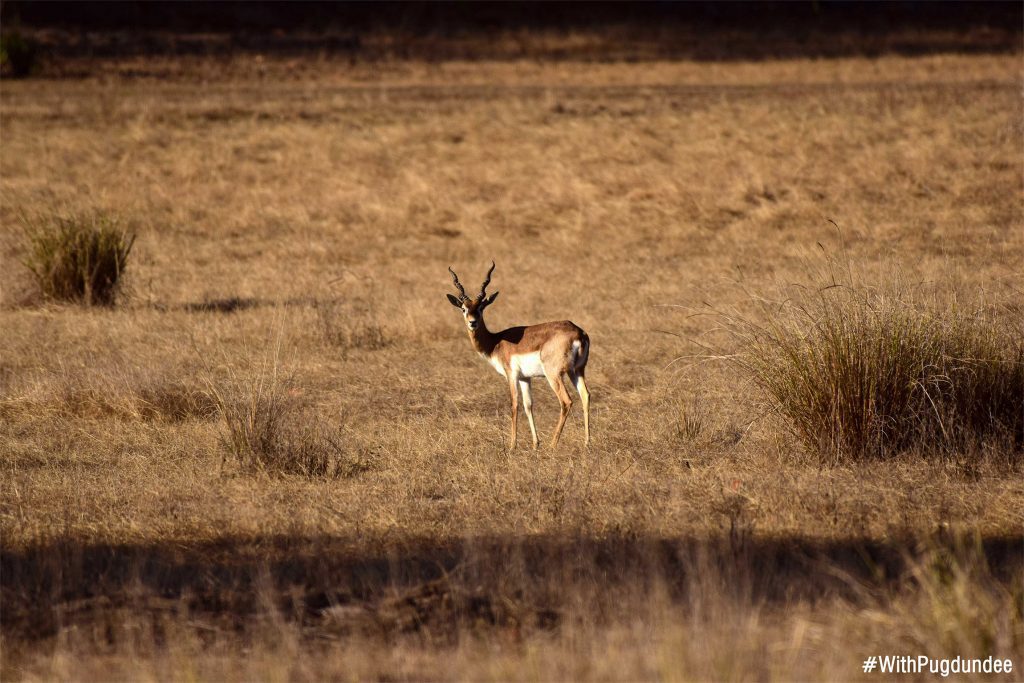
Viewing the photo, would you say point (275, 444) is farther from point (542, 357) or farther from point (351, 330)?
point (351, 330)

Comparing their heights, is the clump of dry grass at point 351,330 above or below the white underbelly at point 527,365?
above

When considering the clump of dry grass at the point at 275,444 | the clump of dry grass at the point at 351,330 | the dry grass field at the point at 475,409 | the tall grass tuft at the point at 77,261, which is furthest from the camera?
the tall grass tuft at the point at 77,261

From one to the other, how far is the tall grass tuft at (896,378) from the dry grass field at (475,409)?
0.18 m

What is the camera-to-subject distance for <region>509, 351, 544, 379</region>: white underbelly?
8.88m

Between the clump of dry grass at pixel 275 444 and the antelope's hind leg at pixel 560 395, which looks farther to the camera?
the antelope's hind leg at pixel 560 395

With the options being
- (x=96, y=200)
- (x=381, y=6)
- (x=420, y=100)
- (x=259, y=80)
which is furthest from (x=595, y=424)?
(x=381, y=6)

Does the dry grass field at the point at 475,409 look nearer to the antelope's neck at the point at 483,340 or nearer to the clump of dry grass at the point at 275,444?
the clump of dry grass at the point at 275,444

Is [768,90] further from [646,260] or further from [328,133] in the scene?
[646,260]

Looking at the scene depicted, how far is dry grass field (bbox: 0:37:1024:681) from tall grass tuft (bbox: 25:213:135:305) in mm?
327

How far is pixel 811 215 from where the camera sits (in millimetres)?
19375

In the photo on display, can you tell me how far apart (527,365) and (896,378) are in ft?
8.44

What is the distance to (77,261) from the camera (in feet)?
47.1

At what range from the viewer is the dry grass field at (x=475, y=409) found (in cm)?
512

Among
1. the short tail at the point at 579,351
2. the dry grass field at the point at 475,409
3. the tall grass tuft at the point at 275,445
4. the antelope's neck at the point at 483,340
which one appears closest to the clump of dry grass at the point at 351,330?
the dry grass field at the point at 475,409
